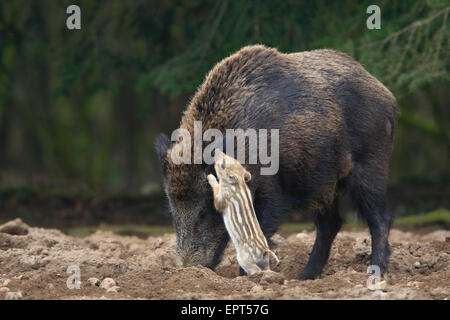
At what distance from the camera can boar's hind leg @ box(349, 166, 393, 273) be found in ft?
23.1

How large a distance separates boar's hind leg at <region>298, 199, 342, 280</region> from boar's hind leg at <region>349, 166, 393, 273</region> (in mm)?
425

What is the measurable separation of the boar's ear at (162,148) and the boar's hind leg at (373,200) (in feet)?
6.01

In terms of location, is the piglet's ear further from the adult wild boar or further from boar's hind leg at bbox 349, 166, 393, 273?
boar's hind leg at bbox 349, 166, 393, 273

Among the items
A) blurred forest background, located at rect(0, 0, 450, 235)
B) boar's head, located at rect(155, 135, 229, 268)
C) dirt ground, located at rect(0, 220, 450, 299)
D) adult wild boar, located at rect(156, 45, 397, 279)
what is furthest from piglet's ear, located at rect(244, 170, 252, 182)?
blurred forest background, located at rect(0, 0, 450, 235)

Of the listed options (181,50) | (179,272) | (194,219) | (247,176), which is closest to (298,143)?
(247,176)

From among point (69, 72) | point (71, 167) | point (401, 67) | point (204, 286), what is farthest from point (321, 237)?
point (71, 167)

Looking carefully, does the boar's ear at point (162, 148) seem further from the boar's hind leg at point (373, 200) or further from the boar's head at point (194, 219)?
the boar's hind leg at point (373, 200)

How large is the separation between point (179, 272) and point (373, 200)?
2.27 meters

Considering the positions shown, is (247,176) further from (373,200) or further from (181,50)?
(181,50)

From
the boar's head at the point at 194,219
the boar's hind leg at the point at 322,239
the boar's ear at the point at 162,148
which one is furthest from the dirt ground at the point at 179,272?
the boar's ear at the point at 162,148

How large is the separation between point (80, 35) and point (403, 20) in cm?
515

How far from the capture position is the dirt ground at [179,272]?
5.25 meters

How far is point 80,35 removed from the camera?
38.3 ft

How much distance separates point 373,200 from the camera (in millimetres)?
7098
